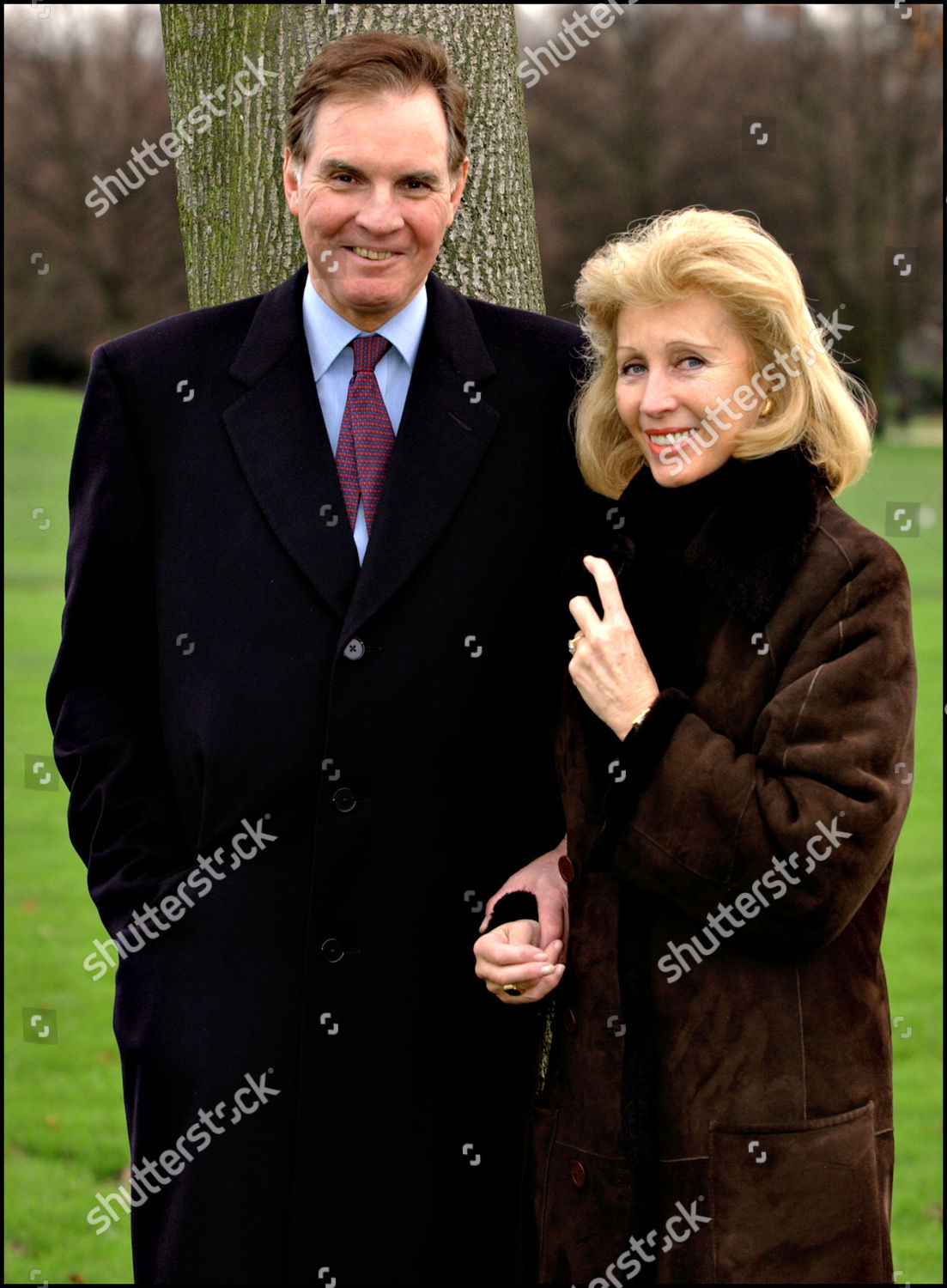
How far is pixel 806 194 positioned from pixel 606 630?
36675mm

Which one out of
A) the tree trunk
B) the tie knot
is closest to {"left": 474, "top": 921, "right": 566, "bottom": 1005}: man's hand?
the tie knot

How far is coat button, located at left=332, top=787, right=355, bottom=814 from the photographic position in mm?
2613

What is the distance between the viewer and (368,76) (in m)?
2.66

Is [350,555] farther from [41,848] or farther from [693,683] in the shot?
[41,848]

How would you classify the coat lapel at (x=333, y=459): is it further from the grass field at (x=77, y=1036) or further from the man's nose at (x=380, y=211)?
the grass field at (x=77, y=1036)

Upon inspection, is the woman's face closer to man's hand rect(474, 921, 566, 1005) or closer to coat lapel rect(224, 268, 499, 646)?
coat lapel rect(224, 268, 499, 646)

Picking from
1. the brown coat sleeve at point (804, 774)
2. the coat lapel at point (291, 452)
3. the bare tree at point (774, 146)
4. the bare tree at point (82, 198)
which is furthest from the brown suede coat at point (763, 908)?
the bare tree at point (82, 198)

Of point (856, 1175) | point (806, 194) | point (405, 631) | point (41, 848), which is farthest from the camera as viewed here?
point (806, 194)

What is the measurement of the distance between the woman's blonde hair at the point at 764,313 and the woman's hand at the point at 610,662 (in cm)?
34

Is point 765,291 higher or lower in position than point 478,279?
lower

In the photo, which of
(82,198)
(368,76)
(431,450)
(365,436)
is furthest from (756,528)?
(82,198)

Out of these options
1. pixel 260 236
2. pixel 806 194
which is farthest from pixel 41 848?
pixel 806 194

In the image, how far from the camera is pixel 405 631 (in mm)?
2645

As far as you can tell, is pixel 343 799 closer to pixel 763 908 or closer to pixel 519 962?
pixel 519 962
